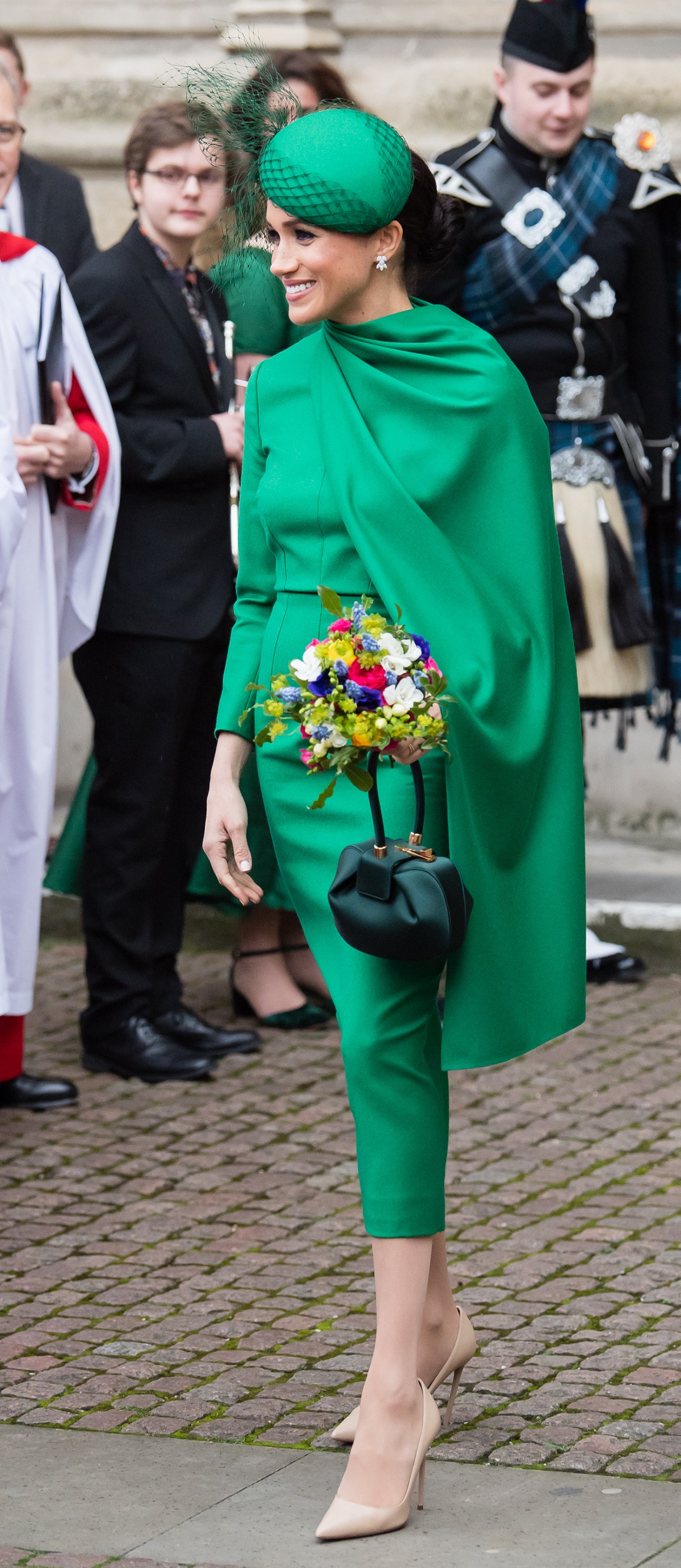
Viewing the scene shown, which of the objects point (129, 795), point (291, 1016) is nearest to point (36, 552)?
point (129, 795)

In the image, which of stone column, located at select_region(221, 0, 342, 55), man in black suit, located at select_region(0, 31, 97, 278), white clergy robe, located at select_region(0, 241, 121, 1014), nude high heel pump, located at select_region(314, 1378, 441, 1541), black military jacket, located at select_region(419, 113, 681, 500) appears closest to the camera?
nude high heel pump, located at select_region(314, 1378, 441, 1541)

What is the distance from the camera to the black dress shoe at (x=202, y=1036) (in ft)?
19.6

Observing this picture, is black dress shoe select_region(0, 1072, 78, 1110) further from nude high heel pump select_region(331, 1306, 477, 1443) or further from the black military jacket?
the black military jacket

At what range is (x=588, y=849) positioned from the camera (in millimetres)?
7684

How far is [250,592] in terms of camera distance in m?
3.55

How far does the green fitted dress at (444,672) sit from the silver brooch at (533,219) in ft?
9.55

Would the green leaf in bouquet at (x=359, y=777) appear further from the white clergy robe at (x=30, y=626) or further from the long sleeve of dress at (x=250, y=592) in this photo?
the white clergy robe at (x=30, y=626)

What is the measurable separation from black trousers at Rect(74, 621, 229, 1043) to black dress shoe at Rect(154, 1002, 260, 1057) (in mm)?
131

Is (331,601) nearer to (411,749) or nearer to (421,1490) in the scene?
(411,749)

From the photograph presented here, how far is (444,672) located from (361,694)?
0.29 meters

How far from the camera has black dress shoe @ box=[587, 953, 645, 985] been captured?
673 centimetres

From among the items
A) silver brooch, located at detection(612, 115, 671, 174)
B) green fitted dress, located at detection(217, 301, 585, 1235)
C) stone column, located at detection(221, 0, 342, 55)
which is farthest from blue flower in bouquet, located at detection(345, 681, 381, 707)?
stone column, located at detection(221, 0, 342, 55)

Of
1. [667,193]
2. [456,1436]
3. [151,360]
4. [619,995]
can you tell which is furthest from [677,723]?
[456,1436]

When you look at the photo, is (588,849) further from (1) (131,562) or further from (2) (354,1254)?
(2) (354,1254)
